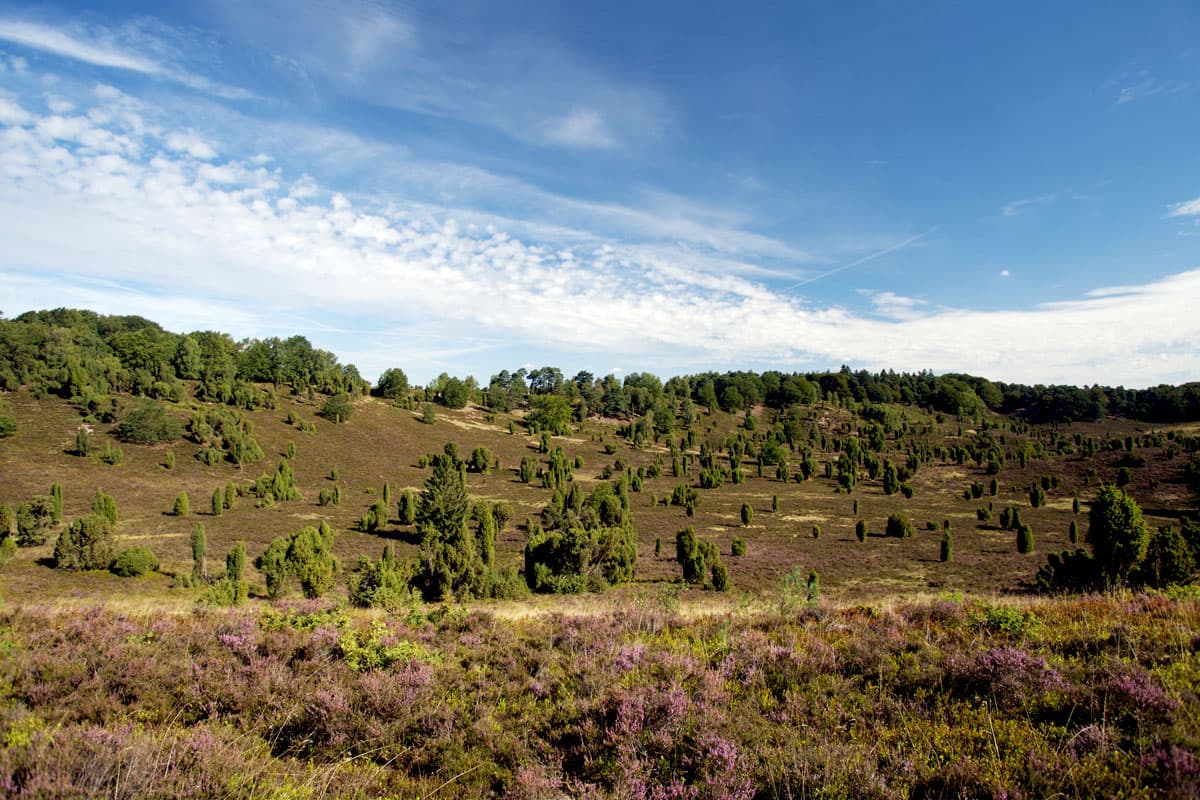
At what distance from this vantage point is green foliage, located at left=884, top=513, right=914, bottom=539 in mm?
48938

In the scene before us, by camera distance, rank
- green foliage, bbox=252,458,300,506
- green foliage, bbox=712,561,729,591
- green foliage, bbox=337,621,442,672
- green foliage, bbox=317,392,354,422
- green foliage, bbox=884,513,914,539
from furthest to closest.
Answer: green foliage, bbox=317,392,354,422 → green foliage, bbox=252,458,300,506 → green foliage, bbox=884,513,914,539 → green foliage, bbox=712,561,729,591 → green foliage, bbox=337,621,442,672

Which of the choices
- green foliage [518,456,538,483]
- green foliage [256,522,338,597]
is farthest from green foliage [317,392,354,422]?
green foliage [256,522,338,597]

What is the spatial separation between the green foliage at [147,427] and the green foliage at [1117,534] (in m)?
91.0

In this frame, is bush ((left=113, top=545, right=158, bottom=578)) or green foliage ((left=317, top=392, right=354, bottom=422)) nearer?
bush ((left=113, top=545, right=158, bottom=578))

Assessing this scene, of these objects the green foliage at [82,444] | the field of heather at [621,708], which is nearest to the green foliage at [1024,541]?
the field of heather at [621,708]

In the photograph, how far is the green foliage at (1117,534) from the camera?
26031 millimetres

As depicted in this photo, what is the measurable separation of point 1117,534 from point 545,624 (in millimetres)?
33085

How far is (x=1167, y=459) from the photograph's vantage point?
3022 inches

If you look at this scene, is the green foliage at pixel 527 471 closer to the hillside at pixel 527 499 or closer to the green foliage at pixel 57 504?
the hillside at pixel 527 499

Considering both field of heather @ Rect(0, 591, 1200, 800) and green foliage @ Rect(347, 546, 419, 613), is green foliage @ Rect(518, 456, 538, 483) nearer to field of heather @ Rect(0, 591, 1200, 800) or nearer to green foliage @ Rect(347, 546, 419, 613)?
green foliage @ Rect(347, 546, 419, 613)

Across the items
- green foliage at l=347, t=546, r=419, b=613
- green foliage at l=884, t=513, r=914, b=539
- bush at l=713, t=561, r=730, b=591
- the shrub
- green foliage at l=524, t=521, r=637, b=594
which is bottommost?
green foliage at l=884, t=513, r=914, b=539

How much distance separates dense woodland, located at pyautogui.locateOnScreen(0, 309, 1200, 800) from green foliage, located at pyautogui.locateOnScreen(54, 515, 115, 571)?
161mm

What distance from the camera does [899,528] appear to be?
1948 inches

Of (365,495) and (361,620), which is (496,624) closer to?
(361,620)
